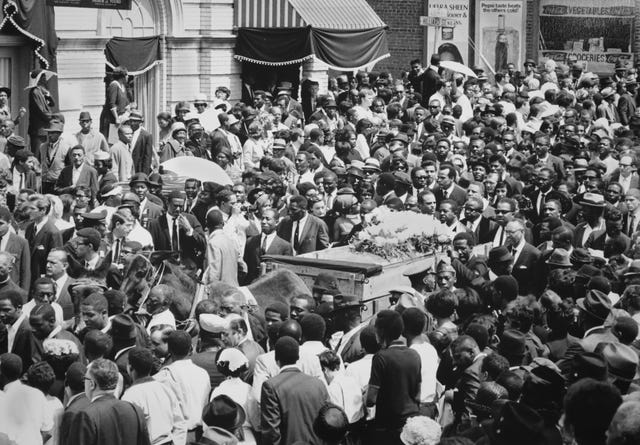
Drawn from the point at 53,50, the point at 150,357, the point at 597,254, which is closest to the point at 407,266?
the point at 597,254

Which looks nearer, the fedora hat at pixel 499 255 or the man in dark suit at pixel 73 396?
the man in dark suit at pixel 73 396

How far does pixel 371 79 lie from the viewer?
27.7m

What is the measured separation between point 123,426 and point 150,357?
0.76 metres

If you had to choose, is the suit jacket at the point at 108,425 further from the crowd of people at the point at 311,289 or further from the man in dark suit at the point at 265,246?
the man in dark suit at the point at 265,246

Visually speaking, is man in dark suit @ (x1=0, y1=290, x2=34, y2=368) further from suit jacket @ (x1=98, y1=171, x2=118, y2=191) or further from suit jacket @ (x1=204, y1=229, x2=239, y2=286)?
suit jacket @ (x1=98, y1=171, x2=118, y2=191)

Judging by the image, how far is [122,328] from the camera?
8945mm

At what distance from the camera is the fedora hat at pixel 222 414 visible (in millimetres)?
7293

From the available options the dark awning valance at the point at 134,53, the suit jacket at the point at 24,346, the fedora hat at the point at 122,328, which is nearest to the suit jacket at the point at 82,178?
the suit jacket at the point at 24,346

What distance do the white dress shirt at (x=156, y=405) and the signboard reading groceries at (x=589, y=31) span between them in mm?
29229

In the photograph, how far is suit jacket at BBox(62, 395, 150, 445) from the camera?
23.8ft

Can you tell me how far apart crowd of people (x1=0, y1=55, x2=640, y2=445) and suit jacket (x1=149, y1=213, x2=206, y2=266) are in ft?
0.08

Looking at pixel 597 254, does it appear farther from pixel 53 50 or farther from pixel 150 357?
pixel 53 50

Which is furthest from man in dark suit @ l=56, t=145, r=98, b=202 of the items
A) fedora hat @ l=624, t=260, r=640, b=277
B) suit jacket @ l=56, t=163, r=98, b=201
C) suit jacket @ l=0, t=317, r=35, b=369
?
fedora hat @ l=624, t=260, r=640, b=277

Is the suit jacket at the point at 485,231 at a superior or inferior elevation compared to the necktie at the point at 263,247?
superior
